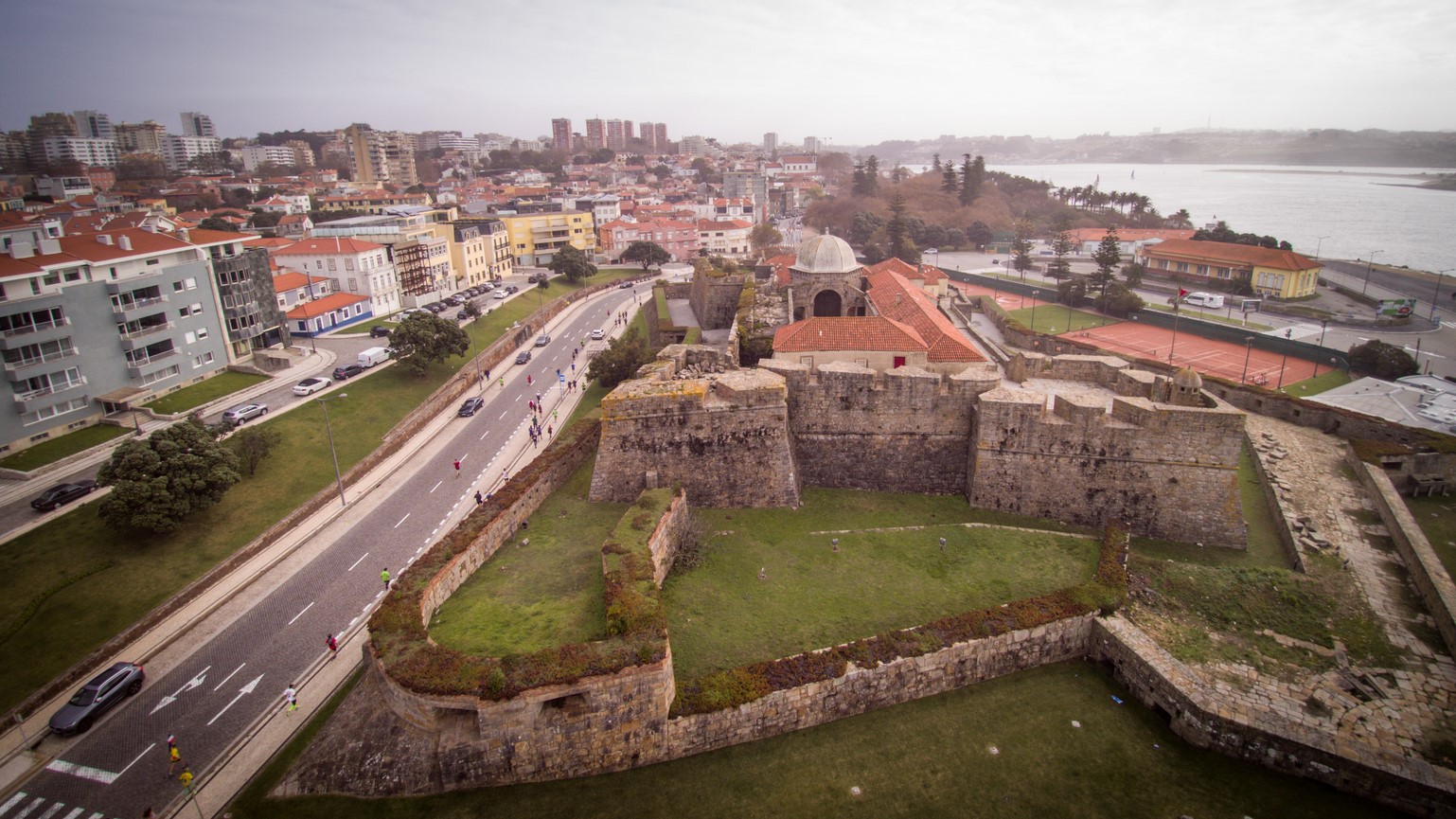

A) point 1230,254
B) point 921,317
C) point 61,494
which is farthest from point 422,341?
point 1230,254

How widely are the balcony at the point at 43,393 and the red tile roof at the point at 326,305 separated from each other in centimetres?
1615

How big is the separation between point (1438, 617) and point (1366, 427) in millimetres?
13353

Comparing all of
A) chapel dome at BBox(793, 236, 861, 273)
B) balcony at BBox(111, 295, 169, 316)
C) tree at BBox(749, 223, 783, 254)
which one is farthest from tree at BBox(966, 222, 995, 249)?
balcony at BBox(111, 295, 169, 316)

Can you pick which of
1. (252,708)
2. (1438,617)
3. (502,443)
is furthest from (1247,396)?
(252,708)

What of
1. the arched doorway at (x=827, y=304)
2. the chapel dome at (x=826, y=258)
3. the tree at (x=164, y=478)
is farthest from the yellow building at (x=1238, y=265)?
the tree at (x=164, y=478)

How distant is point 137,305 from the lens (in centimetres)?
3338

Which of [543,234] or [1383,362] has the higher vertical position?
[543,234]

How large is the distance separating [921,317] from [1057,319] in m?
37.8

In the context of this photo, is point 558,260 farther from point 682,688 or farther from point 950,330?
point 682,688

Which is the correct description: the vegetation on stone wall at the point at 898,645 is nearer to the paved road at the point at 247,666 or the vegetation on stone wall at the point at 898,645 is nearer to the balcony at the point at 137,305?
the paved road at the point at 247,666

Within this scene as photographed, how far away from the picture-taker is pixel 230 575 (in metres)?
22.9

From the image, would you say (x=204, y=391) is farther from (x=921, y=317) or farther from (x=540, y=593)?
(x=921, y=317)

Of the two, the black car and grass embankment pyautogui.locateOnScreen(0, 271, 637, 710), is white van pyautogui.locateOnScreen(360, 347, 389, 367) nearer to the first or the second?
grass embankment pyautogui.locateOnScreen(0, 271, 637, 710)

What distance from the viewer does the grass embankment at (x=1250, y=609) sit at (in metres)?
16.4
